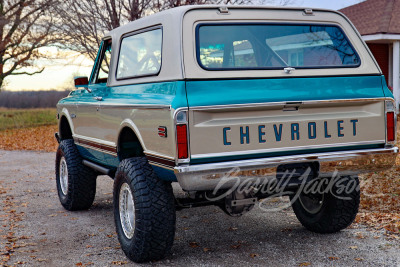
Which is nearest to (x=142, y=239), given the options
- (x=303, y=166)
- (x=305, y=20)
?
(x=303, y=166)

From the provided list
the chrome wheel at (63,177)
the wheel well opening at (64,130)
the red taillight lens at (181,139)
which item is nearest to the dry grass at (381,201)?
the red taillight lens at (181,139)

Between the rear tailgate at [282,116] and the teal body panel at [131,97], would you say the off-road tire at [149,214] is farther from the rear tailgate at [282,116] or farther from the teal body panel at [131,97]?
the rear tailgate at [282,116]

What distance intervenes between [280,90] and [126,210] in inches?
74.5

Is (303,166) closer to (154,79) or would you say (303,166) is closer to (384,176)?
(154,79)

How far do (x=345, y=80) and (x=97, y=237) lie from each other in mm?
3138

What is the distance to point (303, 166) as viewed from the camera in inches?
183

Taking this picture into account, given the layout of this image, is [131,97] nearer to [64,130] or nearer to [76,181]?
[76,181]

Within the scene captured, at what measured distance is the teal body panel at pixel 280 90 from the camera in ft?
14.1

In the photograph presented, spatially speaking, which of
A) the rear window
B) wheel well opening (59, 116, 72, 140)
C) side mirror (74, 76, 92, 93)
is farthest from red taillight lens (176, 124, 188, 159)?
wheel well opening (59, 116, 72, 140)

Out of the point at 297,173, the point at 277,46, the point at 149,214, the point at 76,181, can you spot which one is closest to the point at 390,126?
the point at 297,173

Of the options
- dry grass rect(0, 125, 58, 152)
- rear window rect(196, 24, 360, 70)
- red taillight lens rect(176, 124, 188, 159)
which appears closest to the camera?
red taillight lens rect(176, 124, 188, 159)

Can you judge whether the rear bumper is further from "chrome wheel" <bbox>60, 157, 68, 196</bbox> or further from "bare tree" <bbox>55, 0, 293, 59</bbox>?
"bare tree" <bbox>55, 0, 293, 59</bbox>

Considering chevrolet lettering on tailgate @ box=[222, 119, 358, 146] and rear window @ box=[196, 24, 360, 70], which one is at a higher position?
rear window @ box=[196, 24, 360, 70]

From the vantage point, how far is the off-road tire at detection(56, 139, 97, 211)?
7.11 m
